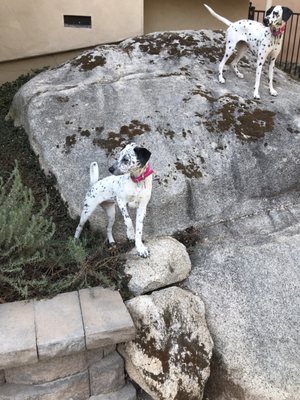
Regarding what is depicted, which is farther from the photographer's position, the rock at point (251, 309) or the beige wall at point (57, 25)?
the beige wall at point (57, 25)

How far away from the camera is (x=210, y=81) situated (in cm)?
457

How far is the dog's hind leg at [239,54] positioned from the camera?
4.63 m

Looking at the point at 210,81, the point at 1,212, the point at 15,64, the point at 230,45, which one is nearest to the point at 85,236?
the point at 1,212

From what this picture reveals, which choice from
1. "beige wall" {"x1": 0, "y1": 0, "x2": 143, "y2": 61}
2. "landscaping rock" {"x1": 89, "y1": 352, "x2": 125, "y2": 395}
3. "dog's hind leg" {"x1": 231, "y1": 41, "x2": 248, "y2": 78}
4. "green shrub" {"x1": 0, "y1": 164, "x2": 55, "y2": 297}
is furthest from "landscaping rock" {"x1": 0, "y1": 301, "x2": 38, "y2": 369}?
"beige wall" {"x1": 0, "y1": 0, "x2": 143, "y2": 61}

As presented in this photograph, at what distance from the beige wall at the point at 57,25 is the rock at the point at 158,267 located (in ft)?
12.5

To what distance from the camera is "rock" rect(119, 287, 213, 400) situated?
106 inches

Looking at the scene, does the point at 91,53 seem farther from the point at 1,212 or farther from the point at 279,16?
the point at 1,212

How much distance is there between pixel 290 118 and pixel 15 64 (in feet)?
12.7

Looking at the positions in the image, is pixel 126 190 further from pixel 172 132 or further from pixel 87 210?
pixel 172 132

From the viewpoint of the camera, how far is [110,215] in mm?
3209

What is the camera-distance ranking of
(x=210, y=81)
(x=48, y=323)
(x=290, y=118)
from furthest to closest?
1. (x=210, y=81)
2. (x=290, y=118)
3. (x=48, y=323)

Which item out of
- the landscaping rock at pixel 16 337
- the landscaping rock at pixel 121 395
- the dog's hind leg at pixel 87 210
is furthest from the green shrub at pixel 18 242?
the landscaping rock at pixel 121 395

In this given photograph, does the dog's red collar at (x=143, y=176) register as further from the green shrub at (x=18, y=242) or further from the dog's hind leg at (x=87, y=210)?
the green shrub at (x=18, y=242)

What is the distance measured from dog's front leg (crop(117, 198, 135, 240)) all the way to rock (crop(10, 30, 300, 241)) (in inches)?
10.3
